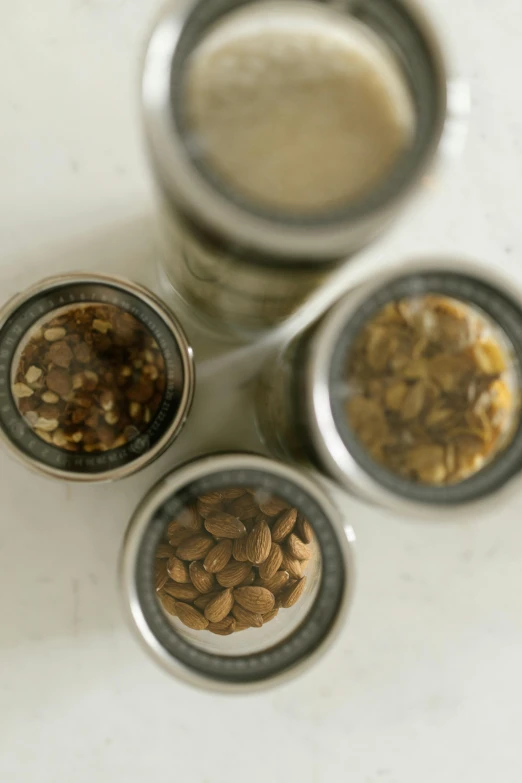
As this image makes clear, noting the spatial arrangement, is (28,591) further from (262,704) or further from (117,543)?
(262,704)

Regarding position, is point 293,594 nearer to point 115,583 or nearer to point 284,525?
point 284,525

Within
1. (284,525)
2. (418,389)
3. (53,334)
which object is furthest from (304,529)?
(53,334)

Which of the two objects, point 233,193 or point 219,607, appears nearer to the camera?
point 233,193

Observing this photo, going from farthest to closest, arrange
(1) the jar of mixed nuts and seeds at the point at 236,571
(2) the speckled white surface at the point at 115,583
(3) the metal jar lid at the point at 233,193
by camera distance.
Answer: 1. (2) the speckled white surface at the point at 115,583
2. (1) the jar of mixed nuts and seeds at the point at 236,571
3. (3) the metal jar lid at the point at 233,193

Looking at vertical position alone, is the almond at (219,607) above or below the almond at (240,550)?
below

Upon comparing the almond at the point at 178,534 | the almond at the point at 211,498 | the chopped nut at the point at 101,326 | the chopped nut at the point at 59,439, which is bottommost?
the almond at the point at 178,534

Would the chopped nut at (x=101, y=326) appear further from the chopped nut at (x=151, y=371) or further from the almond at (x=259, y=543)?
the almond at (x=259, y=543)

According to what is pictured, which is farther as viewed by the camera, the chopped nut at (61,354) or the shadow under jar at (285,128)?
the chopped nut at (61,354)

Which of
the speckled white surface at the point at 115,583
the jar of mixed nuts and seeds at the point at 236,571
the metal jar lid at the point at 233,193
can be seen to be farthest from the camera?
the speckled white surface at the point at 115,583

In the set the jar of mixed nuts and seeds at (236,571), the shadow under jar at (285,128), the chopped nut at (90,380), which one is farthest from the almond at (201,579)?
the shadow under jar at (285,128)
